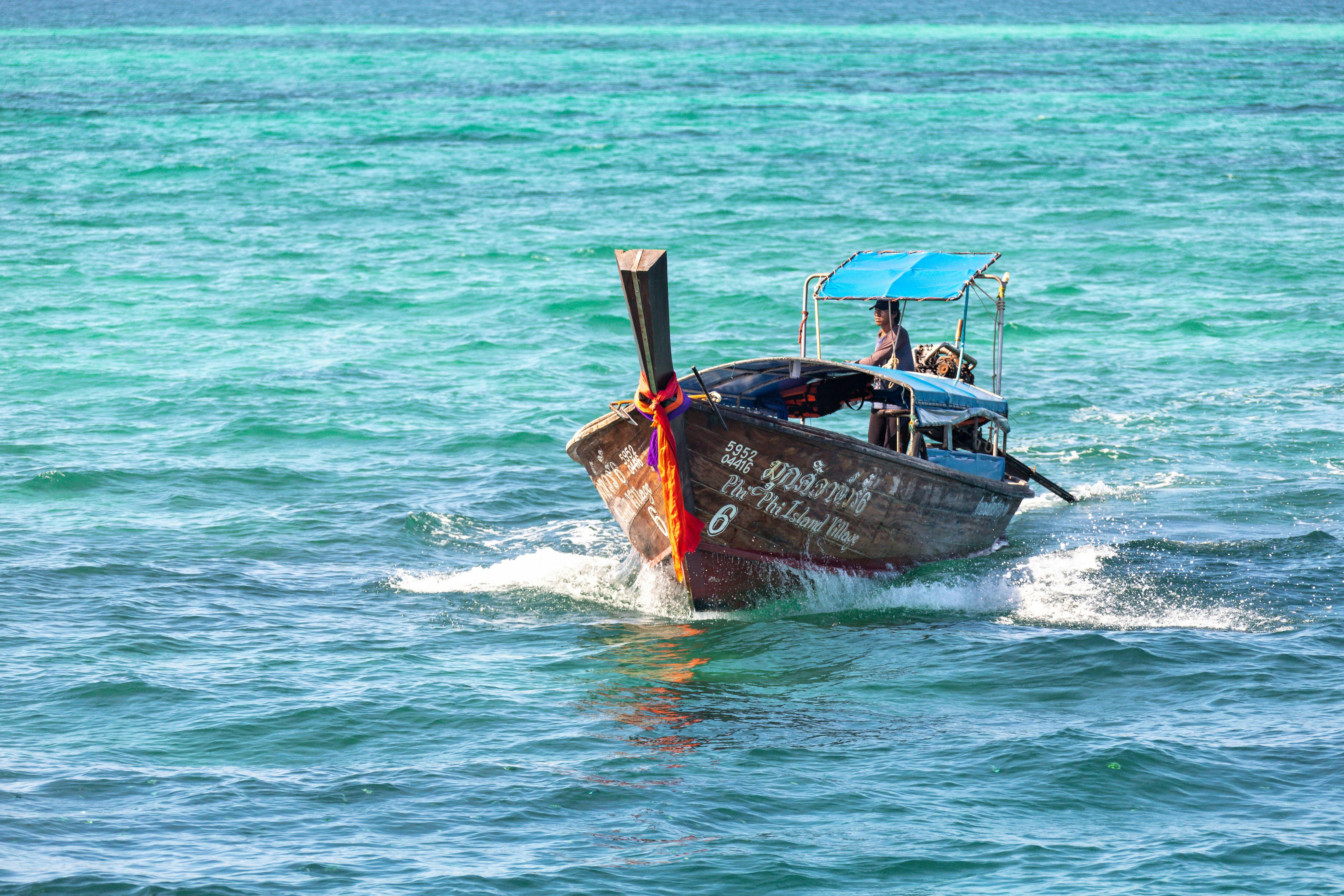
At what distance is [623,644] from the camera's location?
13078 millimetres

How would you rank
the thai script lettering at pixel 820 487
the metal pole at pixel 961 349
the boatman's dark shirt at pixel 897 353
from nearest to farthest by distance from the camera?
the thai script lettering at pixel 820 487 < the boatman's dark shirt at pixel 897 353 < the metal pole at pixel 961 349

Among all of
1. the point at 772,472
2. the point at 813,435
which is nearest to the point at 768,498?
the point at 772,472

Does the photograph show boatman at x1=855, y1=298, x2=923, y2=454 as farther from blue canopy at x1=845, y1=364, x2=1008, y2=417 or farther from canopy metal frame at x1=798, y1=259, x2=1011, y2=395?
blue canopy at x1=845, y1=364, x2=1008, y2=417

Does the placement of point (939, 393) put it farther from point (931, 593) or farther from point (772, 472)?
point (772, 472)

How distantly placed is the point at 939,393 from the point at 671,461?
11.6ft

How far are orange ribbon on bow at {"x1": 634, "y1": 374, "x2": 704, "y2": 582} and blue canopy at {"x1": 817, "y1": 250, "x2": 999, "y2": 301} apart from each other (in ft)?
11.6

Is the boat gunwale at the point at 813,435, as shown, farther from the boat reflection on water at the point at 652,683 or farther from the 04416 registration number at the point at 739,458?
the boat reflection on water at the point at 652,683

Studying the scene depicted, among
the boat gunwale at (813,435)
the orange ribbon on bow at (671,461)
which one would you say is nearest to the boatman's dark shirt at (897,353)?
the boat gunwale at (813,435)

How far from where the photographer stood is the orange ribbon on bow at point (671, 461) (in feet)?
40.9

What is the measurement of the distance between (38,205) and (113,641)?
3008 centimetres

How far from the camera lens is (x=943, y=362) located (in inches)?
672

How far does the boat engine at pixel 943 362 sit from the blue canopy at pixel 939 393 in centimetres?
151

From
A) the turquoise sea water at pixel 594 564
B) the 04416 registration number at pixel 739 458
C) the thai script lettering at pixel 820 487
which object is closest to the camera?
the turquoise sea water at pixel 594 564

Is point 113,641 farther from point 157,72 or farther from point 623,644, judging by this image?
point 157,72
